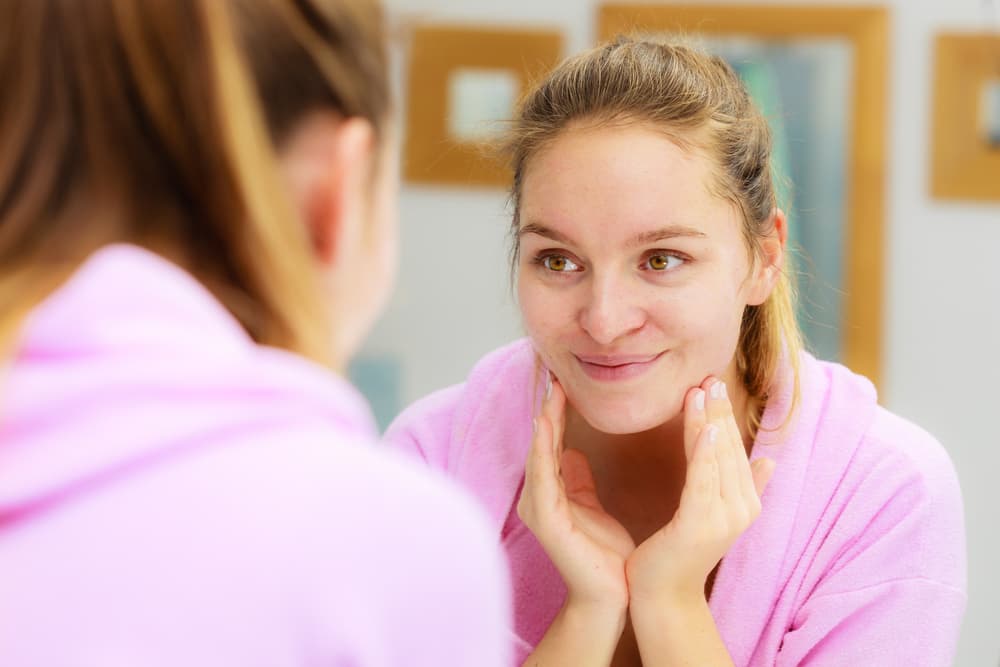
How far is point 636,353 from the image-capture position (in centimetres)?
107

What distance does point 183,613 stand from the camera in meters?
0.43

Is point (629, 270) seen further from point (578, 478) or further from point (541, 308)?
point (578, 478)

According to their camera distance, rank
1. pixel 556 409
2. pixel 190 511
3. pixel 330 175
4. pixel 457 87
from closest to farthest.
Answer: pixel 190 511 → pixel 330 175 → pixel 556 409 → pixel 457 87

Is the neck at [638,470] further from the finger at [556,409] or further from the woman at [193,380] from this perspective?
A: the woman at [193,380]

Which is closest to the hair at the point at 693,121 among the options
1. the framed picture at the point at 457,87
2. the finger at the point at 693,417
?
the finger at the point at 693,417

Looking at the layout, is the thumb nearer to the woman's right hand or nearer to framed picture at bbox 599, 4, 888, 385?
the woman's right hand

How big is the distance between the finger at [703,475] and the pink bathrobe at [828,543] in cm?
9

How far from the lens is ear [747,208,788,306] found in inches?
45.3

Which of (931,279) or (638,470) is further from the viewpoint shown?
(931,279)

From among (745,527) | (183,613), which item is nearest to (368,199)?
(183,613)

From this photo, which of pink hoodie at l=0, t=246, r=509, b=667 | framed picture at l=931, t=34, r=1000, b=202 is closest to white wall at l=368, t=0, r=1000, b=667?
framed picture at l=931, t=34, r=1000, b=202

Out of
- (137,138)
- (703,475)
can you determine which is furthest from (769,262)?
(137,138)

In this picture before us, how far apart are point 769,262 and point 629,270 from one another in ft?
0.60

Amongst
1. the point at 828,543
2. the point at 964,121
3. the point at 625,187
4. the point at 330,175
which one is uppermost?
the point at 330,175
